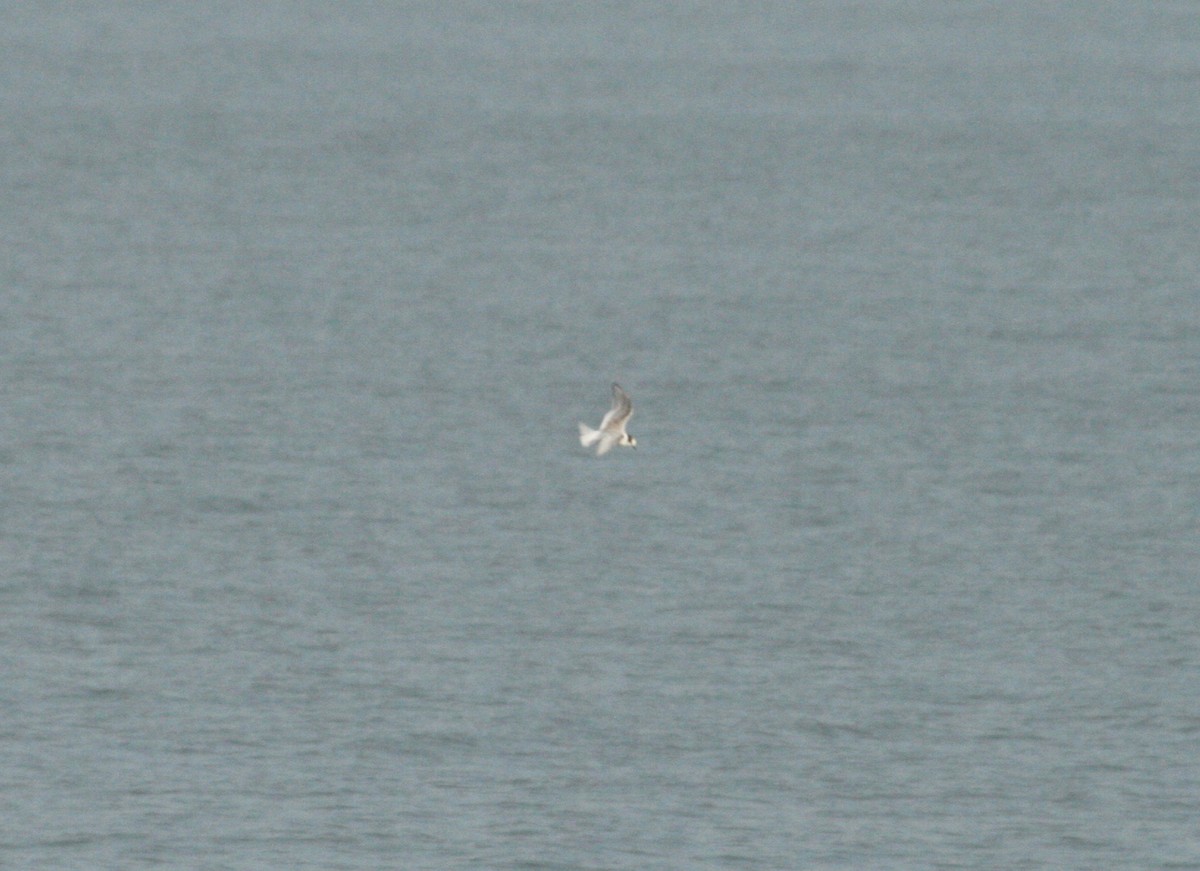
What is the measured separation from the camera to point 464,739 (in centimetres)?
4084

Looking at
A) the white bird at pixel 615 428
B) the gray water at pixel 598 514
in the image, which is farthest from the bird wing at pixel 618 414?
the gray water at pixel 598 514

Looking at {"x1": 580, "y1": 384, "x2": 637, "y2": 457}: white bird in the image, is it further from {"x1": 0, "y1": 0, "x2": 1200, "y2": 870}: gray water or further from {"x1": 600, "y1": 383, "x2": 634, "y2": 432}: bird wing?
{"x1": 0, "y1": 0, "x2": 1200, "y2": 870}: gray water

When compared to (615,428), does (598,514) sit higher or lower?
higher

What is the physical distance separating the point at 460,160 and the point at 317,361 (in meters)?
49.3

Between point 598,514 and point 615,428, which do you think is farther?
point 598,514

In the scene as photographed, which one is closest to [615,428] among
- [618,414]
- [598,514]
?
[618,414]

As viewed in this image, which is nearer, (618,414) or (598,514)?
(618,414)

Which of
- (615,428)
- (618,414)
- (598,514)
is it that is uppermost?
(598,514)

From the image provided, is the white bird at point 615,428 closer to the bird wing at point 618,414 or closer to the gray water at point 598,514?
the bird wing at point 618,414

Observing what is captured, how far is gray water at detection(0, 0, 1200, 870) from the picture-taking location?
38.6 m

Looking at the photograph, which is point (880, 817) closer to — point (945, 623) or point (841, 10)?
point (945, 623)

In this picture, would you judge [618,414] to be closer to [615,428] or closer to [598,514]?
[615,428]

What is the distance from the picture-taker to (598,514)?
55.9m

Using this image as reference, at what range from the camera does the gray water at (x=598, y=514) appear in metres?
38.6
